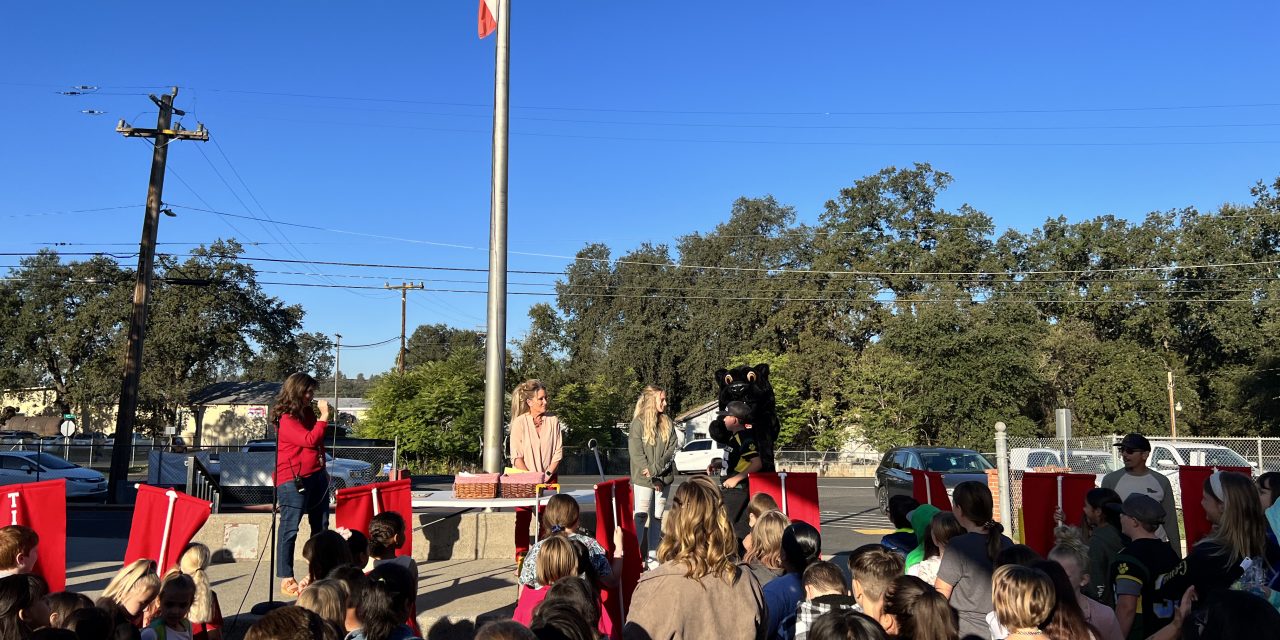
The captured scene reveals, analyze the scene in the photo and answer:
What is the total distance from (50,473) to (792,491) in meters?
25.7

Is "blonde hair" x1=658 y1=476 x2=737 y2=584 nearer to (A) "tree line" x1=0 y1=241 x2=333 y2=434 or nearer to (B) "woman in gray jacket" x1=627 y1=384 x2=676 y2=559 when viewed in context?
(B) "woman in gray jacket" x1=627 y1=384 x2=676 y2=559

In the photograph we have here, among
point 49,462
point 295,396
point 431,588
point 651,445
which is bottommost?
point 431,588

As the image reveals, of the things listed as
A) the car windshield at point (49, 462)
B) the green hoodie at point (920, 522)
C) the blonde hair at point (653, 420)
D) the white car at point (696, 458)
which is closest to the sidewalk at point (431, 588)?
the blonde hair at point (653, 420)

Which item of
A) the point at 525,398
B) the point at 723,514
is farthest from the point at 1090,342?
the point at 723,514

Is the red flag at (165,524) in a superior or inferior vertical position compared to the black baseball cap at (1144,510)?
inferior

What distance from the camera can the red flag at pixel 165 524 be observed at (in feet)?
18.9

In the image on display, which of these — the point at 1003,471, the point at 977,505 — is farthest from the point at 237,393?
the point at 977,505

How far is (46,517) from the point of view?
5930 mm

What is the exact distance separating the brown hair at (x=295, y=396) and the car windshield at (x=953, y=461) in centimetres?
1550

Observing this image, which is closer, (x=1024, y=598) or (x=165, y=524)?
(x=1024, y=598)

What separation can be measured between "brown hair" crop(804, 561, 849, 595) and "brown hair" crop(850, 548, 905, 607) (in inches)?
3.1

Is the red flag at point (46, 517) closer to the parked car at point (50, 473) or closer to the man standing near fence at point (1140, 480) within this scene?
the man standing near fence at point (1140, 480)

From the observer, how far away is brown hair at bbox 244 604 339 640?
11.2 ft

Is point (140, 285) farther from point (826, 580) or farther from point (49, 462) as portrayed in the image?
point (826, 580)
